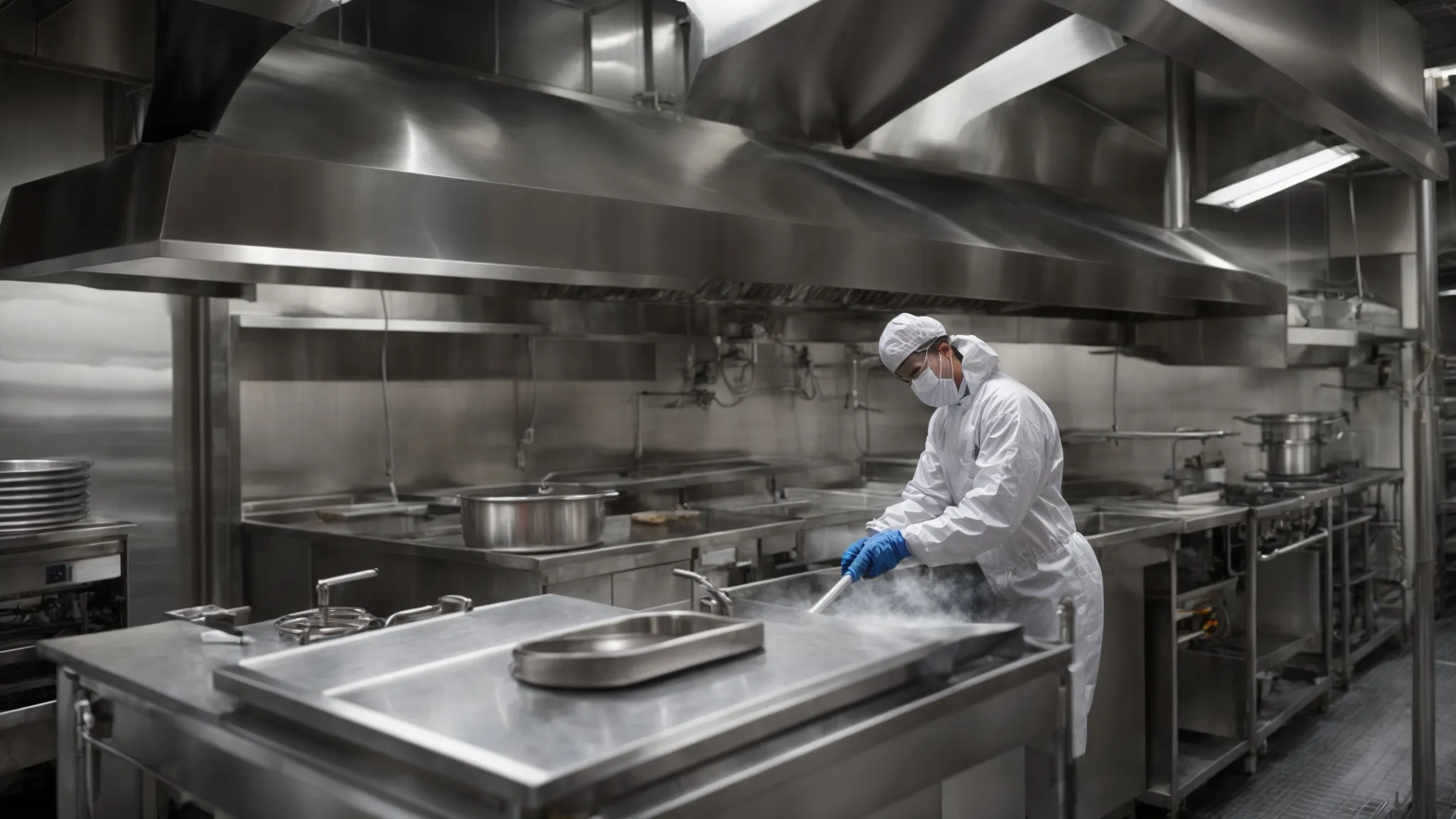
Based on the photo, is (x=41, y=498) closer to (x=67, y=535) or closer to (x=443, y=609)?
(x=67, y=535)

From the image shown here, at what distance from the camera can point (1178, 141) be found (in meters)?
4.67

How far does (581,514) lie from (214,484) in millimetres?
1449

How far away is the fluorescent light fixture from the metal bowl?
3.13 m

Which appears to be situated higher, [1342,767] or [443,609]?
[443,609]

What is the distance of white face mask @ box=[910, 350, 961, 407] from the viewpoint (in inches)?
115

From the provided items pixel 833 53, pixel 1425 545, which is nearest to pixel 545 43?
pixel 833 53

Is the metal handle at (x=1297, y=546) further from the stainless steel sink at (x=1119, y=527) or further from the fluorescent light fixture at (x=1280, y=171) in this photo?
the fluorescent light fixture at (x=1280, y=171)

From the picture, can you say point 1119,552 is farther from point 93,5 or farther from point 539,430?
point 93,5

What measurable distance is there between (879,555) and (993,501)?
328mm

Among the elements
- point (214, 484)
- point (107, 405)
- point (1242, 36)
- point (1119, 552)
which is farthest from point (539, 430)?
point (1242, 36)

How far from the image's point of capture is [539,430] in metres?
4.62

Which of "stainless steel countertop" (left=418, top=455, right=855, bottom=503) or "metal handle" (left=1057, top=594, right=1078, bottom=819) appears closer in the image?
"metal handle" (left=1057, top=594, right=1078, bottom=819)

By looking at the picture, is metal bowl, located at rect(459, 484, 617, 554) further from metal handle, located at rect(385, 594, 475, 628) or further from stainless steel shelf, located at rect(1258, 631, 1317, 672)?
stainless steel shelf, located at rect(1258, 631, 1317, 672)

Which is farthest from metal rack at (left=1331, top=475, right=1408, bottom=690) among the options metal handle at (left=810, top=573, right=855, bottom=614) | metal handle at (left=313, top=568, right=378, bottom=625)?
metal handle at (left=313, top=568, right=378, bottom=625)
